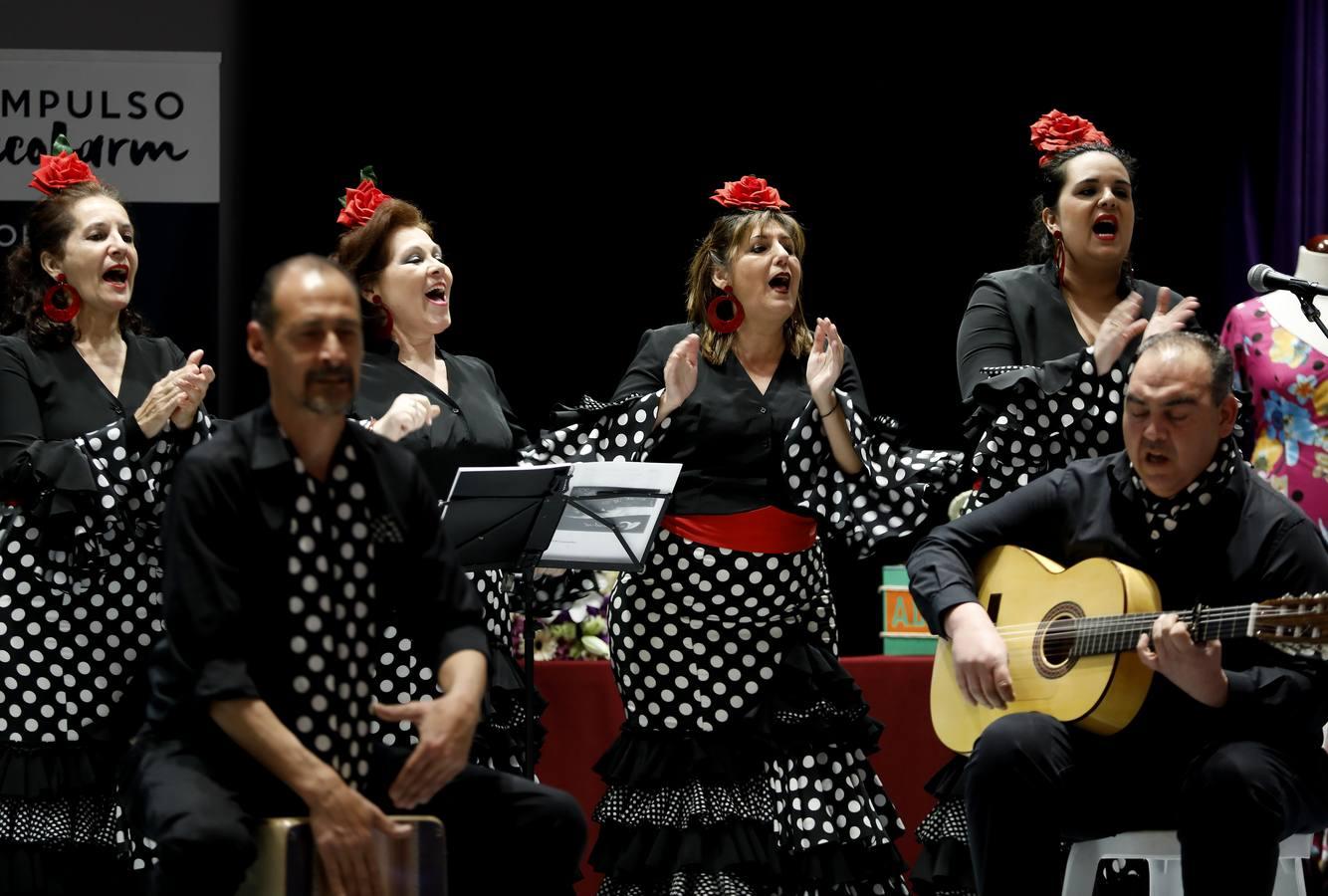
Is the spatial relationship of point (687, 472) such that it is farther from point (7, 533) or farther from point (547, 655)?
point (7, 533)

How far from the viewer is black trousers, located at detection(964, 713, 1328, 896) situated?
303cm

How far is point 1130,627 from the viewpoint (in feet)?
10.4

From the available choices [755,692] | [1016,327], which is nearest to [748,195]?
[1016,327]

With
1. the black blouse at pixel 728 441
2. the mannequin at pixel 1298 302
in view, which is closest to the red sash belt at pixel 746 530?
the black blouse at pixel 728 441

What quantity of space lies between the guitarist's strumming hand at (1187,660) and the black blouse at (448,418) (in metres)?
1.89

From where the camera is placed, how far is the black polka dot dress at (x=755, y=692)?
424cm

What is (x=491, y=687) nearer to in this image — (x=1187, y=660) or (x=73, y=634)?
(x=73, y=634)

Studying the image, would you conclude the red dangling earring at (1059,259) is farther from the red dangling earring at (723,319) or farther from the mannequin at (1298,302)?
the red dangling earring at (723,319)

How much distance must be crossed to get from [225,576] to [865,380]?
415 cm

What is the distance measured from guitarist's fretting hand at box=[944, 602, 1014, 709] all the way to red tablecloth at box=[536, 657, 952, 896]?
164 cm

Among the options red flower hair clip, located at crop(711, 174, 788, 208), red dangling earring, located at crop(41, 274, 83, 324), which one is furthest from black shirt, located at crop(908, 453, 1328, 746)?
red dangling earring, located at crop(41, 274, 83, 324)

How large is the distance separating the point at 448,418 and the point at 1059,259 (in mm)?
1645

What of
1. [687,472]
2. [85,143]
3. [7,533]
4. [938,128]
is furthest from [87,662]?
[938,128]

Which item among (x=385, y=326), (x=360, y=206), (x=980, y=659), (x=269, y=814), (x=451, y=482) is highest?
(x=360, y=206)
